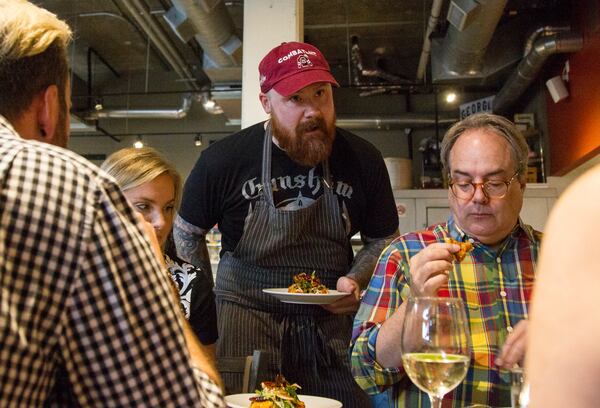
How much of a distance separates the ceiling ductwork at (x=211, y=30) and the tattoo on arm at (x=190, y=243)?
10.2 ft

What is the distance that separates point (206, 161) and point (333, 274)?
0.73 metres

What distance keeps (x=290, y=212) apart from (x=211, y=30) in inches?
158

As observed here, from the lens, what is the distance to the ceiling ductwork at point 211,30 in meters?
5.61

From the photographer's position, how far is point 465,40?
6016 mm

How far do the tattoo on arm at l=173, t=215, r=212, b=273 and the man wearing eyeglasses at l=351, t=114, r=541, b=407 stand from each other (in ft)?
3.90

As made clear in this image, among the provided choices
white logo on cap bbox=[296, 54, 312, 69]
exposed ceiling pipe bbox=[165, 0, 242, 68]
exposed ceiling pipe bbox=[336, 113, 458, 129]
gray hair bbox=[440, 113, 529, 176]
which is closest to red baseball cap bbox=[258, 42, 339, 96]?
white logo on cap bbox=[296, 54, 312, 69]

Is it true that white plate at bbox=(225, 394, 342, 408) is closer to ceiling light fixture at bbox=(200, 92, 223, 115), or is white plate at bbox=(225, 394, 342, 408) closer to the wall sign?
ceiling light fixture at bbox=(200, 92, 223, 115)

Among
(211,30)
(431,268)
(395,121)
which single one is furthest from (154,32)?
(431,268)

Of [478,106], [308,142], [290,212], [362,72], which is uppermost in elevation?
[362,72]

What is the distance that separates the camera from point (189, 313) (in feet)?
8.04

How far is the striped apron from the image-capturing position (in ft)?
7.78

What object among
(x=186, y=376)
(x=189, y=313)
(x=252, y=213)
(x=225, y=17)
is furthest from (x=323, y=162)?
(x=225, y=17)

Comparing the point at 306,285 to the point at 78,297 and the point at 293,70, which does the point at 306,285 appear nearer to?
the point at 293,70

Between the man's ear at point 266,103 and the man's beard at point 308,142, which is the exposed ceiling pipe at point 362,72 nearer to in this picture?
the man's ear at point 266,103
